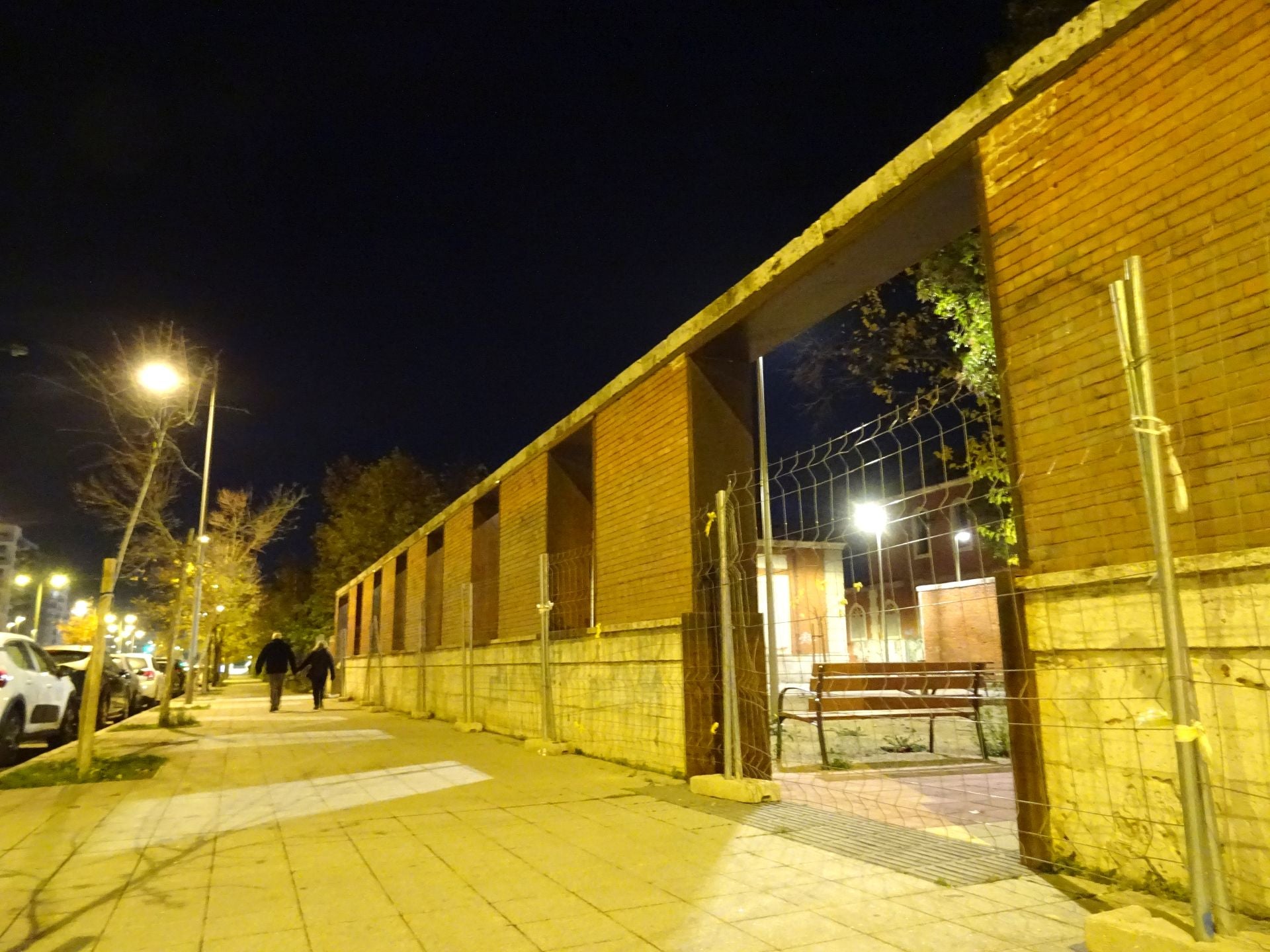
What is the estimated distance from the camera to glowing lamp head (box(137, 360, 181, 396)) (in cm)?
1022

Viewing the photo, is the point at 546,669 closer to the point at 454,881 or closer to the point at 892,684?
the point at 892,684

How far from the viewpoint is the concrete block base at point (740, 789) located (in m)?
5.89

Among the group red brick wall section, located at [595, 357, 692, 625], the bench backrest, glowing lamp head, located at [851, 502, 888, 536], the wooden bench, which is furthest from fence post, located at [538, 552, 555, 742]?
glowing lamp head, located at [851, 502, 888, 536]

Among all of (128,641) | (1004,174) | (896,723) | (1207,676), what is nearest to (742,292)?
(1004,174)

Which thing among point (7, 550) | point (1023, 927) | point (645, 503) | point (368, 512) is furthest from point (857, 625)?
point (7, 550)

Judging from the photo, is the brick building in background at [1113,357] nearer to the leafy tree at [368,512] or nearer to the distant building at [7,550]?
the leafy tree at [368,512]

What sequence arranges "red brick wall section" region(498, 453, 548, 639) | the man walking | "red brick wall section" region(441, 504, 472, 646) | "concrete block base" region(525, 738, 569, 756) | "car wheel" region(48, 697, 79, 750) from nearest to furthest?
"concrete block base" region(525, 738, 569, 756) → "red brick wall section" region(498, 453, 548, 639) → "car wheel" region(48, 697, 79, 750) → "red brick wall section" region(441, 504, 472, 646) → the man walking

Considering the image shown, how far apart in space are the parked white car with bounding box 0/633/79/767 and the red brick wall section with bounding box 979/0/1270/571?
1017 cm

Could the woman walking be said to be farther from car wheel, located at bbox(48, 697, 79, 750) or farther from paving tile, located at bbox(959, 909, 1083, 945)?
paving tile, located at bbox(959, 909, 1083, 945)

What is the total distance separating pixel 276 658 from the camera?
61.5ft

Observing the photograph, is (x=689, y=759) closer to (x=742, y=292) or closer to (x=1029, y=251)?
(x=742, y=292)

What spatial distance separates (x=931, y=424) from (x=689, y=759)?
324 centimetres

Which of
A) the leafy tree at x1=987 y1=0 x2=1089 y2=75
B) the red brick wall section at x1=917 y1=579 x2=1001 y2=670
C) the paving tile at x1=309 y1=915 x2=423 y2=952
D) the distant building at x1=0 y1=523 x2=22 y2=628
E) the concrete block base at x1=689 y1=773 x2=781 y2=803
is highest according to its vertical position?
the distant building at x1=0 y1=523 x2=22 y2=628

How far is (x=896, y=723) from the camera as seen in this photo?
10.5m
